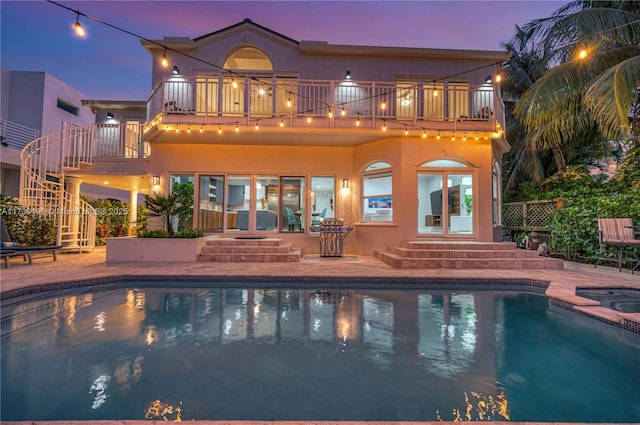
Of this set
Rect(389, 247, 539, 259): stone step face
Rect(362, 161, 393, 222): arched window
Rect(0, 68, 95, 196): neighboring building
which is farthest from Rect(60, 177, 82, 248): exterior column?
Rect(389, 247, 539, 259): stone step face

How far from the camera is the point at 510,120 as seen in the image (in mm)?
12688

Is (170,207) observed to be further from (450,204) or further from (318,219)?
(450,204)

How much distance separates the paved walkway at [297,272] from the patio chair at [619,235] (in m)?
0.36

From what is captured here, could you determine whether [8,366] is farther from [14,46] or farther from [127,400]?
[14,46]

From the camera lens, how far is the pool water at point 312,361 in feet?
6.79

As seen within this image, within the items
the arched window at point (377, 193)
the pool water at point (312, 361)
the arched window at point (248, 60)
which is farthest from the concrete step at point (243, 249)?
the arched window at point (248, 60)

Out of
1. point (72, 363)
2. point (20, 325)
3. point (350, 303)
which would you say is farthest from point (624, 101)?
point (20, 325)

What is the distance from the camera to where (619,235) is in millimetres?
6297

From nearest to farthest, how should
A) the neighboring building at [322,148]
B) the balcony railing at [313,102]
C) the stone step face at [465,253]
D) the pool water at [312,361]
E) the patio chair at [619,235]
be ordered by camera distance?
the pool water at [312,361], the patio chair at [619,235], the stone step face at [465,253], the balcony railing at [313,102], the neighboring building at [322,148]

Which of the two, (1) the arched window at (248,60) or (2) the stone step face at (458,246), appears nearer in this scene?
(2) the stone step face at (458,246)

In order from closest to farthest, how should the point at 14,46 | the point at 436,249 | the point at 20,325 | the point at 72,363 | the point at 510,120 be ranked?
the point at 72,363 < the point at 20,325 < the point at 436,249 < the point at 510,120 < the point at 14,46

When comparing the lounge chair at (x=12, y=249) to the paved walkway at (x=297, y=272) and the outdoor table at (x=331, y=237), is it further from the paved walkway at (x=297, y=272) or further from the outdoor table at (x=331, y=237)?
the outdoor table at (x=331, y=237)

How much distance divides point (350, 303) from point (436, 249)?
11.6 feet

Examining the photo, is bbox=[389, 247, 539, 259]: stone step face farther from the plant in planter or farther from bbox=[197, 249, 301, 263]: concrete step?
the plant in planter
